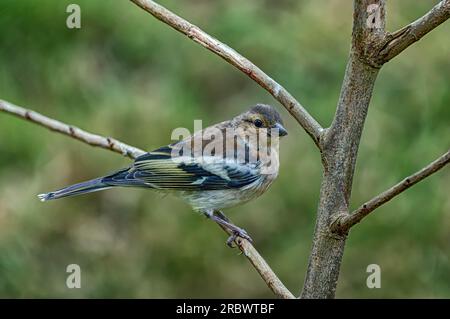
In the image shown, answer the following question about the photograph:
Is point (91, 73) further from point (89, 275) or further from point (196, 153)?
point (196, 153)

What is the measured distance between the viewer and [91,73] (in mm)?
5707

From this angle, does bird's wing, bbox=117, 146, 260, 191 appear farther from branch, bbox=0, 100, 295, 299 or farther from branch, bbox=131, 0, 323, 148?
branch, bbox=131, 0, 323, 148

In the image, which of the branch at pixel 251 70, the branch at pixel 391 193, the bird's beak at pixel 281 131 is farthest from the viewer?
the bird's beak at pixel 281 131

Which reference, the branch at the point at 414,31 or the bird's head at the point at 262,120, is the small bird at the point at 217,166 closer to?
the bird's head at the point at 262,120

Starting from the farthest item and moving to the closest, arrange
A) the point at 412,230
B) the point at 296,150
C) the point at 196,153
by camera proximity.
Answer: the point at 296,150 < the point at 412,230 < the point at 196,153

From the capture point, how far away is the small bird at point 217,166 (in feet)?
10.7

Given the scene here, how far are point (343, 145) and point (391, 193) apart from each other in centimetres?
23

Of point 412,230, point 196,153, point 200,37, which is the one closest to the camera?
point 200,37

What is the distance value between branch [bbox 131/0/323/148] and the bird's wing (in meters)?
1.13

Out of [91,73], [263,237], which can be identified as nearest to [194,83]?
[91,73]

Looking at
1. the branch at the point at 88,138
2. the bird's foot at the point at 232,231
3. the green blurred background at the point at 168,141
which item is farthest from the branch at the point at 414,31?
the green blurred background at the point at 168,141

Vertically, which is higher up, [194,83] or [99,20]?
[99,20]
